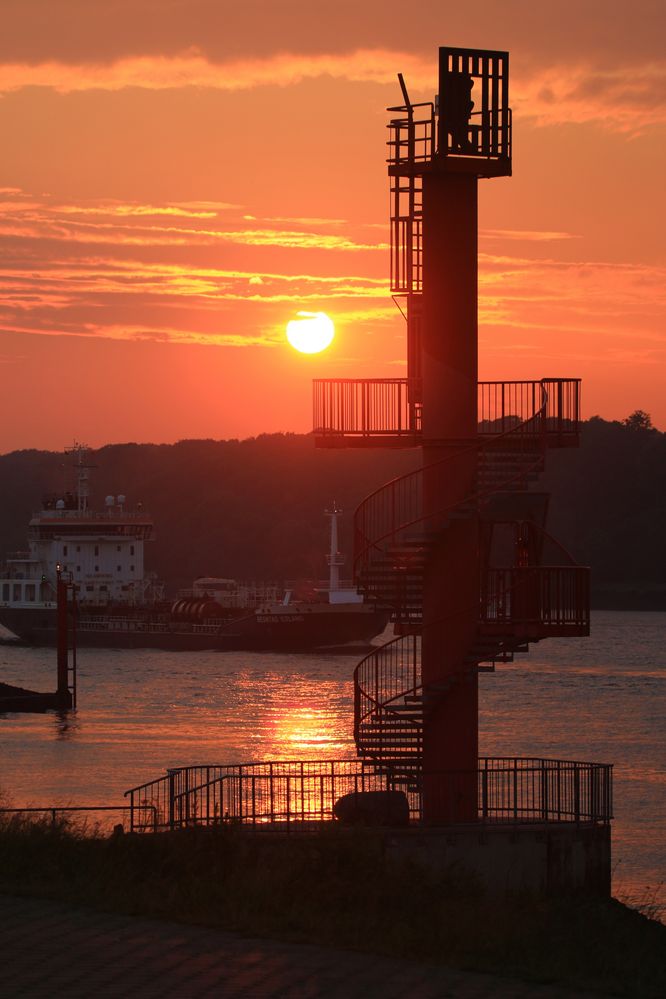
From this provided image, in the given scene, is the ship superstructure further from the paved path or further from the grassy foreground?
the paved path

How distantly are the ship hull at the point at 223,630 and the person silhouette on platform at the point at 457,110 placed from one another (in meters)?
76.0

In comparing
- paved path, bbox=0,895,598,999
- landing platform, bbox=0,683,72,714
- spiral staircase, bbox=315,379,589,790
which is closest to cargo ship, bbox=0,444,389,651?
landing platform, bbox=0,683,72,714

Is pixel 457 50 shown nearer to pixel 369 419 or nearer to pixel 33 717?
pixel 369 419

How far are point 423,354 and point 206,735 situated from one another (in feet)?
102

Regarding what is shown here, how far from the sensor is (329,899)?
13.5 meters

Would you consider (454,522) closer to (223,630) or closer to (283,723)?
(283,723)

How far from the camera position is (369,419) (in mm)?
21188

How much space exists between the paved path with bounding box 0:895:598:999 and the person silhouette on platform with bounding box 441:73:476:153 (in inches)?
461

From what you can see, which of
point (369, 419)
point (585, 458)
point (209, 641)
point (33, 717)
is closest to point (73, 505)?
point (209, 641)

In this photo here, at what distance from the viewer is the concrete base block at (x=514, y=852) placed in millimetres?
17812

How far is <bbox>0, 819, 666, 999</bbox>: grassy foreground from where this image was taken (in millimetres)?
12031

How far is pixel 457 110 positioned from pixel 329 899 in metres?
11.2

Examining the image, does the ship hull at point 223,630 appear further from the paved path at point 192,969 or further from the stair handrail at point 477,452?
the paved path at point 192,969

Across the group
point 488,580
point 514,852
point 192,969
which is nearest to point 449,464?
point 488,580
